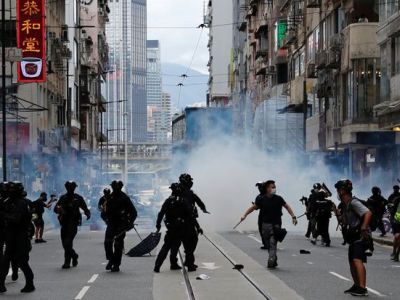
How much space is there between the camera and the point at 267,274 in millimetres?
18328

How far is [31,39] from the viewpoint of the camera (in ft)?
176

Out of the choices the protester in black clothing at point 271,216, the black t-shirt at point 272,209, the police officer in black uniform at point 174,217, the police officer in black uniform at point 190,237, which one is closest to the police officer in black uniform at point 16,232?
the police officer in black uniform at point 174,217

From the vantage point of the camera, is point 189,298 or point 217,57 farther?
point 217,57

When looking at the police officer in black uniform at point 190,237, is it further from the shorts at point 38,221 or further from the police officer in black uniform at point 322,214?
the shorts at point 38,221

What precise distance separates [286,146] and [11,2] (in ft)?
72.4

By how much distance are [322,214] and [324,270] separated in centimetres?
890

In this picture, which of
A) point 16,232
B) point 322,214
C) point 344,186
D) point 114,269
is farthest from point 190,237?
point 322,214

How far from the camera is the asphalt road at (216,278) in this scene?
15.2 meters

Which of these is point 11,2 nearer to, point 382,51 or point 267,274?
point 382,51

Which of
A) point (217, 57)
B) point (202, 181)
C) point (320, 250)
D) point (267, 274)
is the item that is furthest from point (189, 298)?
point (217, 57)

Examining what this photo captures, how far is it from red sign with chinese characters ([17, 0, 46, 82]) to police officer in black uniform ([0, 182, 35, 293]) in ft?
124

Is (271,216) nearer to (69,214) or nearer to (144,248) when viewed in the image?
(69,214)

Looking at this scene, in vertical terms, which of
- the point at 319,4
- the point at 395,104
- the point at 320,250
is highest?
the point at 319,4

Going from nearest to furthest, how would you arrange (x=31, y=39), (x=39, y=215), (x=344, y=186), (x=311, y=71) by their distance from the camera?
(x=344, y=186) → (x=39, y=215) → (x=31, y=39) → (x=311, y=71)
